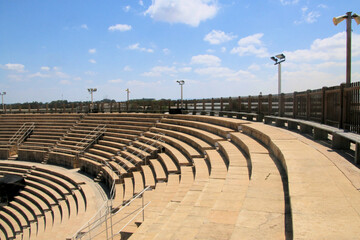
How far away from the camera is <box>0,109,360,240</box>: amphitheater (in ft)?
12.6

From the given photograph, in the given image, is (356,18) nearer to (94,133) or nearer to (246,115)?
(246,115)

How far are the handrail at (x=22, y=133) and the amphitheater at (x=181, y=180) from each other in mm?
129

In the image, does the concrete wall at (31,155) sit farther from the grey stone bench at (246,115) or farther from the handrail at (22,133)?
the grey stone bench at (246,115)

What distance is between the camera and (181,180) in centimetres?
920

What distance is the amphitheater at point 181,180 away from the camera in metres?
3.83

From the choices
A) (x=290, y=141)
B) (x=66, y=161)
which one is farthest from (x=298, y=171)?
(x=66, y=161)

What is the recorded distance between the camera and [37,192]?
16.0 metres

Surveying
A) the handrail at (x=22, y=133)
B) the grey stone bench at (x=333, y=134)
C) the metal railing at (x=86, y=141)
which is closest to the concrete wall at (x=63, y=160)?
the metal railing at (x=86, y=141)

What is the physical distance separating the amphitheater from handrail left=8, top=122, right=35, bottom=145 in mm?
129

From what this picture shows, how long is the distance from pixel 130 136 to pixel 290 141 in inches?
560

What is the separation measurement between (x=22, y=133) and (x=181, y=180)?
82.7 feet

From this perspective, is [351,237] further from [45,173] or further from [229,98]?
[45,173]

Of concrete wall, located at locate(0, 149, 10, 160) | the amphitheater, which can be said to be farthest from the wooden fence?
concrete wall, located at locate(0, 149, 10, 160)

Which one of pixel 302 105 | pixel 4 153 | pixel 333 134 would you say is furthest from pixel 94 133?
pixel 333 134
